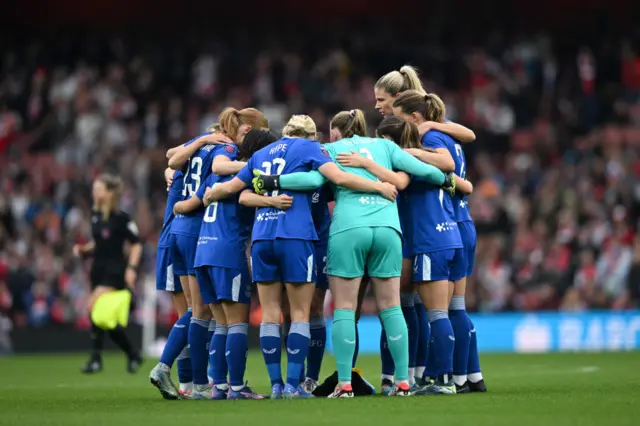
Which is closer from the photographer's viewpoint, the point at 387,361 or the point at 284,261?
the point at 284,261

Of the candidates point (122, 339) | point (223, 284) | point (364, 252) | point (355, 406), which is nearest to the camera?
point (355, 406)

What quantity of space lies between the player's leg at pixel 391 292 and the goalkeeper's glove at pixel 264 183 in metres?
0.83

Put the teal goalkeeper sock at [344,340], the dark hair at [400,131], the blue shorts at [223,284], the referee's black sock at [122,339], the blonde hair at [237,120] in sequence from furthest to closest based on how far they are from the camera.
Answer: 1. the referee's black sock at [122,339]
2. the blonde hair at [237,120]
3. the dark hair at [400,131]
4. the blue shorts at [223,284]
5. the teal goalkeeper sock at [344,340]

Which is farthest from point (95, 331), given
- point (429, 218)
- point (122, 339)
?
point (429, 218)

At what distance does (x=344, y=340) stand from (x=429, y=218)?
129 cm

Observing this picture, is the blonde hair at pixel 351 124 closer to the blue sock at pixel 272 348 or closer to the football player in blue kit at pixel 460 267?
the football player in blue kit at pixel 460 267

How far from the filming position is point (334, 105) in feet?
82.6

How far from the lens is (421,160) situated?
9531mm

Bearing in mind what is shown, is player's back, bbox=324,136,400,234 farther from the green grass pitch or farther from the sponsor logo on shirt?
the green grass pitch

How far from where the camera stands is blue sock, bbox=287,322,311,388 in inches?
353

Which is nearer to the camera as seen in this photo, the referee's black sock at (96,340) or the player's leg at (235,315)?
the player's leg at (235,315)

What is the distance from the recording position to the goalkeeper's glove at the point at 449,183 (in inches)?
374

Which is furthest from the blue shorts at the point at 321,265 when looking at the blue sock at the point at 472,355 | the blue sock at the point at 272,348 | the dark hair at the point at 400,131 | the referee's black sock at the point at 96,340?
the referee's black sock at the point at 96,340

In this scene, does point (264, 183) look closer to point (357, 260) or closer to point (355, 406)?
point (357, 260)
